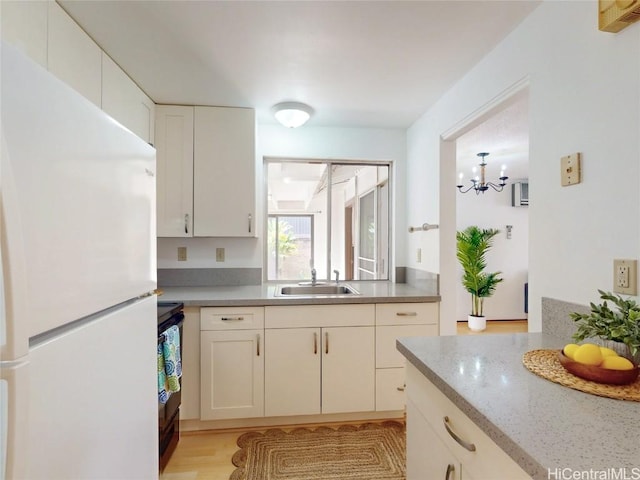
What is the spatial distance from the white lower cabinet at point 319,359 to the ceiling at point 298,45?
146 centimetres

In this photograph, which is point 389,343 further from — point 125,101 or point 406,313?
point 125,101

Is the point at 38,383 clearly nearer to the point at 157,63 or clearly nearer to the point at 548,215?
the point at 548,215

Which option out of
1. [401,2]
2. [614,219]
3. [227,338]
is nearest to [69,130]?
[401,2]

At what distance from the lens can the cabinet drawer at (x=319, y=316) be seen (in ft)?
6.97

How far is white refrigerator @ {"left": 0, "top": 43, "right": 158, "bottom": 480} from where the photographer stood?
19.4 inches

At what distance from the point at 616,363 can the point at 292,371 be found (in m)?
1.70

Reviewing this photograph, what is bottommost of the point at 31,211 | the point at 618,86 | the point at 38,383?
the point at 38,383

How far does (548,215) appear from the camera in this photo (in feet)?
4.36

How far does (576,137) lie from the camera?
1.19 meters

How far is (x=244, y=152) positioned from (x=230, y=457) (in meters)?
2.01

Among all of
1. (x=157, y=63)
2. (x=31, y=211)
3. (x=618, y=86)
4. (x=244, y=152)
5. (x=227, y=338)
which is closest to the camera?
(x=31, y=211)

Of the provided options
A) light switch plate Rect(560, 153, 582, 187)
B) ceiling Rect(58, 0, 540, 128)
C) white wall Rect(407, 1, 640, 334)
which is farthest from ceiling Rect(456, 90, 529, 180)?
light switch plate Rect(560, 153, 582, 187)

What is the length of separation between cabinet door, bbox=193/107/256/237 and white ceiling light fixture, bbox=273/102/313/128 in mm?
224

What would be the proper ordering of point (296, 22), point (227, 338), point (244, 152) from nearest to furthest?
point (296, 22)
point (227, 338)
point (244, 152)
